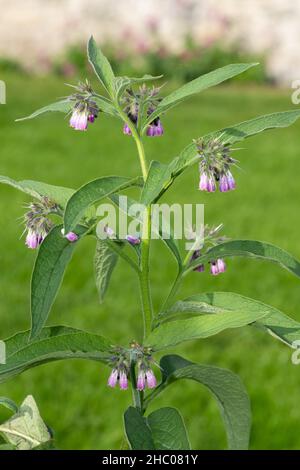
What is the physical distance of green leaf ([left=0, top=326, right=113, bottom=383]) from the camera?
4.07 feet

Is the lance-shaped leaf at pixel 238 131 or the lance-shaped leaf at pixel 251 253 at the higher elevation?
the lance-shaped leaf at pixel 238 131

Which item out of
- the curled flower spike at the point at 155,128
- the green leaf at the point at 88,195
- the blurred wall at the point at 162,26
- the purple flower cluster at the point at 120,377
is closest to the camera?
the green leaf at the point at 88,195

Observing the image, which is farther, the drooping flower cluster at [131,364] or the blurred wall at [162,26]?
the blurred wall at [162,26]

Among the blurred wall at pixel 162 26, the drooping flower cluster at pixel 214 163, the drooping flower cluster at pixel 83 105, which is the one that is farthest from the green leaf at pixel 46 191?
the blurred wall at pixel 162 26

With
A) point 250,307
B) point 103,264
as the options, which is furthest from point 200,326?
point 103,264

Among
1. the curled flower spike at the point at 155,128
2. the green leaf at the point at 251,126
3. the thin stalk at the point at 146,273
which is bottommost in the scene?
the thin stalk at the point at 146,273

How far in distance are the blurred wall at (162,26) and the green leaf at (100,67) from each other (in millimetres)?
11429

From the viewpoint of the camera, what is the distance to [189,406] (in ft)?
13.3

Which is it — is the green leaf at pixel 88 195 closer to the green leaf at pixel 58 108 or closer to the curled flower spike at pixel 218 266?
the green leaf at pixel 58 108

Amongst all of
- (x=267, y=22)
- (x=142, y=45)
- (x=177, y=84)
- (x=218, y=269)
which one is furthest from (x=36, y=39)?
(x=218, y=269)

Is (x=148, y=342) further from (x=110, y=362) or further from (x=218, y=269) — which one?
(x=218, y=269)

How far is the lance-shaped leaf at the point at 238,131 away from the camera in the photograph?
4.18 ft
